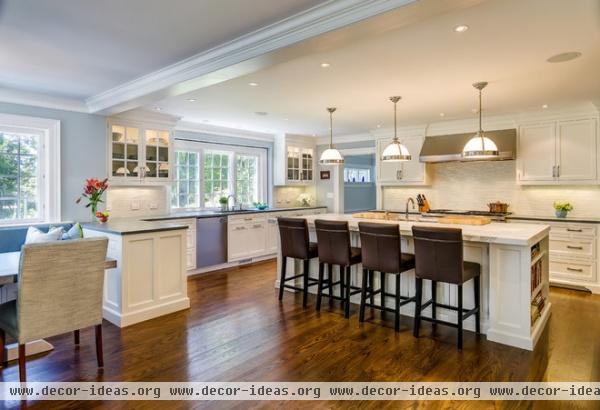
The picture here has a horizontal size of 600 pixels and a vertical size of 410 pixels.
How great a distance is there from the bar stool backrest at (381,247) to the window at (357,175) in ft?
19.3

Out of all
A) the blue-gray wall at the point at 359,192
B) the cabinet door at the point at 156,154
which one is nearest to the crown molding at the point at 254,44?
the cabinet door at the point at 156,154

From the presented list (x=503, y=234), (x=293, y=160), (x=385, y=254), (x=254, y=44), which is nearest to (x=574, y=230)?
(x=503, y=234)

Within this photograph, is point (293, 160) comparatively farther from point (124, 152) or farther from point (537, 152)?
point (537, 152)

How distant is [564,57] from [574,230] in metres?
2.72

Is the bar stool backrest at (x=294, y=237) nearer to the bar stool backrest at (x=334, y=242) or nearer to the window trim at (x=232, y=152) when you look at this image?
the bar stool backrest at (x=334, y=242)

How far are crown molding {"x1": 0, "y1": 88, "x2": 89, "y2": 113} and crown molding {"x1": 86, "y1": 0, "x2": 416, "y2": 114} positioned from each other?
0.64 meters

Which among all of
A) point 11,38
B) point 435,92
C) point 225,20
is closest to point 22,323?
point 11,38

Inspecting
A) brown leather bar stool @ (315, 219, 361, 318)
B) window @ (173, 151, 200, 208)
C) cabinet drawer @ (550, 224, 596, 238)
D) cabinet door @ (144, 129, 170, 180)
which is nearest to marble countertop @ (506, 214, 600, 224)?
cabinet drawer @ (550, 224, 596, 238)

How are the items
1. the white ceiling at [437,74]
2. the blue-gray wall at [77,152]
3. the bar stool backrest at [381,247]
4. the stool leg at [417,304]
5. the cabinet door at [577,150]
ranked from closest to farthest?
the white ceiling at [437,74] → the stool leg at [417,304] → the bar stool backrest at [381,247] → the blue-gray wall at [77,152] → the cabinet door at [577,150]

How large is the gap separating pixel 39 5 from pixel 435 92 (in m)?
3.78

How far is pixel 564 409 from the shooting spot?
2229 mm

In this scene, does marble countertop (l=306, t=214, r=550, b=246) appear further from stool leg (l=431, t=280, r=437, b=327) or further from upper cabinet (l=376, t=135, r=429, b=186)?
upper cabinet (l=376, t=135, r=429, b=186)

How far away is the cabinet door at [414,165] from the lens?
6.47m

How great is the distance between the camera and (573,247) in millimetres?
4895
